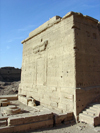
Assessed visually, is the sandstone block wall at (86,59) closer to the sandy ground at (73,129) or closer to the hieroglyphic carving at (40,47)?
the sandy ground at (73,129)

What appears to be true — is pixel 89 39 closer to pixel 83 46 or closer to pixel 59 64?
pixel 83 46

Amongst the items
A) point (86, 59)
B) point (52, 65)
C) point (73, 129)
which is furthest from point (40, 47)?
point (73, 129)

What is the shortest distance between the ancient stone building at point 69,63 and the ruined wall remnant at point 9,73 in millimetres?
17162

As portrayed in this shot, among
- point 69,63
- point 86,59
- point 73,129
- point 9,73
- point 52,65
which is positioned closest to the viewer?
point 73,129

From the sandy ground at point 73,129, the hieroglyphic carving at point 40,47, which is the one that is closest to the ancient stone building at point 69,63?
the hieroglyphic carving at point 40,47

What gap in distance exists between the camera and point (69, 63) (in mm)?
6160

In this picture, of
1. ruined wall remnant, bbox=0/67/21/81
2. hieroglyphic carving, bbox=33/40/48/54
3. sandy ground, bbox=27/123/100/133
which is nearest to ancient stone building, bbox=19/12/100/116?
hieroglyphic carving, bbox=33/40/48/54

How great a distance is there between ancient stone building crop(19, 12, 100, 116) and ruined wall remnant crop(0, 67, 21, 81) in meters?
17.2

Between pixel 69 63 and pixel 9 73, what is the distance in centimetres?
2024

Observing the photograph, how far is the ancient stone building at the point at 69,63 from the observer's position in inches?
232

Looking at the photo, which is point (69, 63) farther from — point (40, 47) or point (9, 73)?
point (9, 73)

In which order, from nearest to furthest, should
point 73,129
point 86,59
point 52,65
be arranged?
point 73,129
point 86,59
point 52,65

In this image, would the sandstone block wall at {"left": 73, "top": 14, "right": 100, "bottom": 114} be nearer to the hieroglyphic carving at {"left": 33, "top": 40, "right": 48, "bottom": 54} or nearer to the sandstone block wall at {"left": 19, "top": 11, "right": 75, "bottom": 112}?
the sandstone block wall at {"left": 19, "top": 11, "right": 75, "bottom": 112}

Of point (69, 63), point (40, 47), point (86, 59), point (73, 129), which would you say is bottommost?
point (73, 129)
